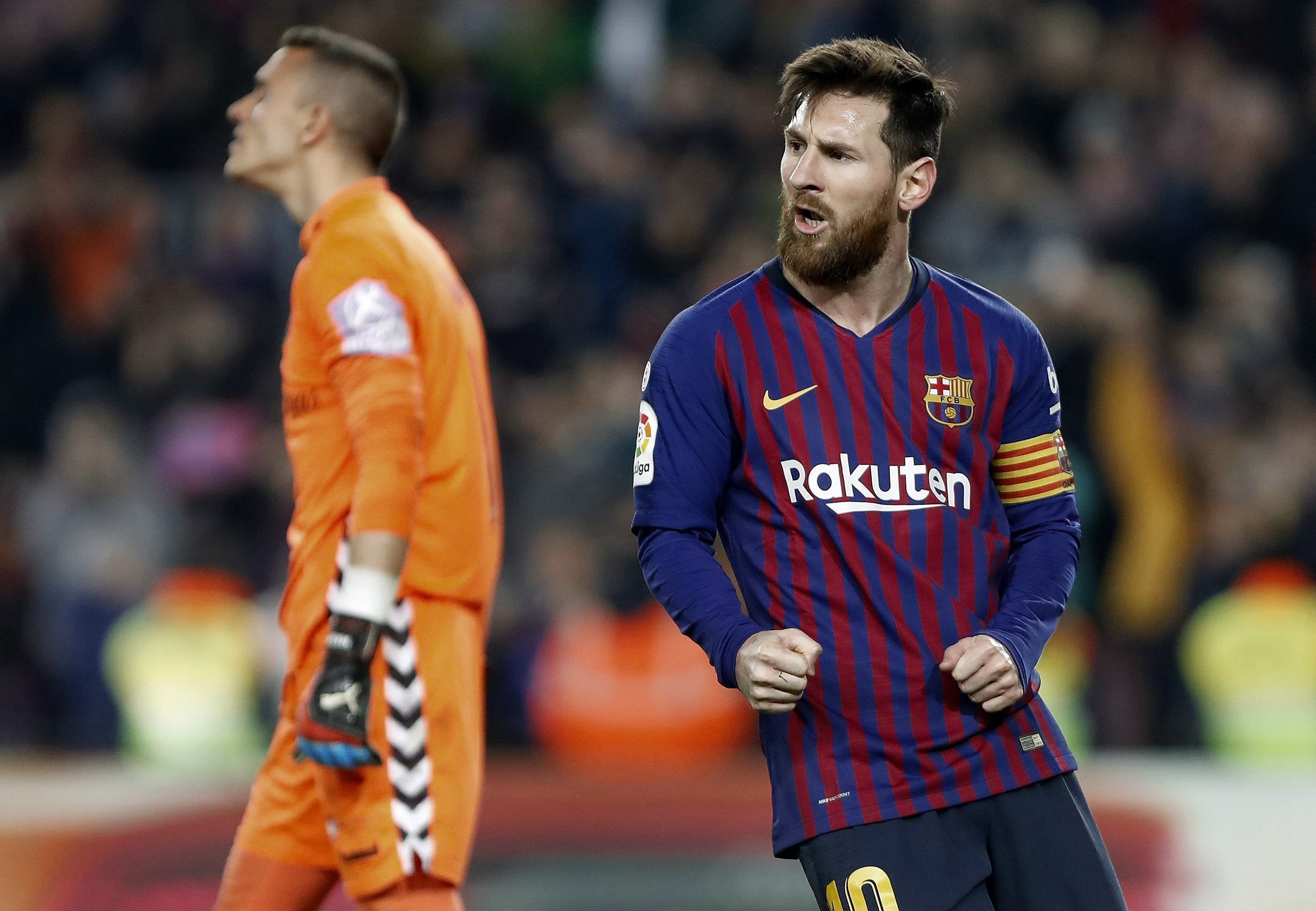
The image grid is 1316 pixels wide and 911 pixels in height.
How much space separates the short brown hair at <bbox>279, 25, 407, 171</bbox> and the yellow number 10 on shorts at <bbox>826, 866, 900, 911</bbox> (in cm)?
191

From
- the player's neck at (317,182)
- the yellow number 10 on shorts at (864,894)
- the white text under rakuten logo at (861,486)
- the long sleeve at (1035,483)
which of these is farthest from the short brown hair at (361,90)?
the yellow number 10 on shorts at (864,894)

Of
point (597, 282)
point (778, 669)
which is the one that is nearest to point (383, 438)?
point (778, 669)

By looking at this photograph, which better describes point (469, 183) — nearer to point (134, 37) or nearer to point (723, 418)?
point (134, 37)

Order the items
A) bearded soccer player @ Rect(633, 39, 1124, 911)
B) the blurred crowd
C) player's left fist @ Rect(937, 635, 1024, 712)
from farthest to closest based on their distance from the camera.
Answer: the blurred crowd
bearded soccer player @ Rect(633, 39, 1124, 911)
player's left fist @ Rect(937, 635, 1024, 712)

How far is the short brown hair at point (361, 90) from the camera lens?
379 cm

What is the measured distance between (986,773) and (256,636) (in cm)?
593

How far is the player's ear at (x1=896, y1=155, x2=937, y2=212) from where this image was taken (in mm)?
3043

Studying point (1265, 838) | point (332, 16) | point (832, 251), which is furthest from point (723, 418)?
point (332, 16)

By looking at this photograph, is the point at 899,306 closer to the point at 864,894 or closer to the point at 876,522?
the point at 876,522

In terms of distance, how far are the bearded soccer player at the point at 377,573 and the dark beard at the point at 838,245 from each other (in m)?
0.83

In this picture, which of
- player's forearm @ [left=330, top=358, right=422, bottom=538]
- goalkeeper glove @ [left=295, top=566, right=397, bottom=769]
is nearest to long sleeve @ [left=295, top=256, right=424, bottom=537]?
player's forearm @ [left=330, top=358, right=422, bottom=538]

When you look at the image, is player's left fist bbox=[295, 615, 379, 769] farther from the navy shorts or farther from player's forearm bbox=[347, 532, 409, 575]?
the navy shorts

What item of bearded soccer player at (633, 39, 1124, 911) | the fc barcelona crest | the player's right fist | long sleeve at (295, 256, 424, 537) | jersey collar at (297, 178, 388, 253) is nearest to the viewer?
the player's right fist

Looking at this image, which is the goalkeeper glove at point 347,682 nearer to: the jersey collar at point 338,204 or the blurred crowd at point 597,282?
the jersey collar at point 338,204
